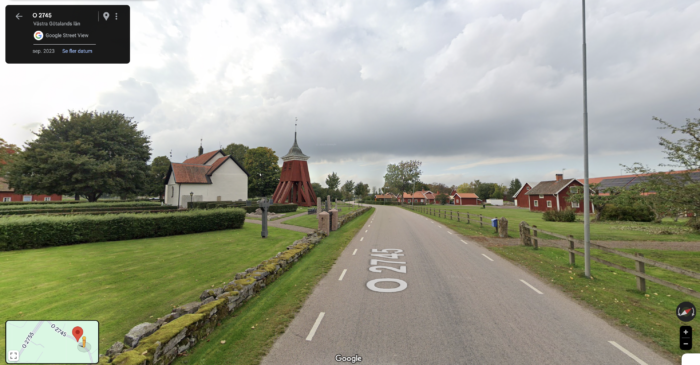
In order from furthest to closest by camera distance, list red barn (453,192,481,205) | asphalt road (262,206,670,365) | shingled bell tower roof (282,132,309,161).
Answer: red barn (453,192,481,205) → shingled bell tower roof (282,132,309,161) → asphalt road (262,206,670,365)

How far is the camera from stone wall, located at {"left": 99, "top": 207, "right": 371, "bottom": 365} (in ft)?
12.4

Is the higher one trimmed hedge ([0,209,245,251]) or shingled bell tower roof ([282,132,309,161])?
shingled bell tower roof ([282,132,309,161])

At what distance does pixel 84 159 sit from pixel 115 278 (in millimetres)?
36310

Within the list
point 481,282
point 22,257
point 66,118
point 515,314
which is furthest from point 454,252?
point 66,118

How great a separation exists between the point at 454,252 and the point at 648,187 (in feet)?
24.8

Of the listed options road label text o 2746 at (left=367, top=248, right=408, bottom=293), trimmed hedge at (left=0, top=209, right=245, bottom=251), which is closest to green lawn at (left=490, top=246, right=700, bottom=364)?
road label text o 2746 at (left=367, top=248, right=408, bottom=293)

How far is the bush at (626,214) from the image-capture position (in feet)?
88.1

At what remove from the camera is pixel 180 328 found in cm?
438

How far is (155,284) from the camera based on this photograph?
26.2 feet

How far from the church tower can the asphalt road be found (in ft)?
127

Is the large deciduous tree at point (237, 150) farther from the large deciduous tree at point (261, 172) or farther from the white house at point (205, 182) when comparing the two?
the white house at point (205, 182)

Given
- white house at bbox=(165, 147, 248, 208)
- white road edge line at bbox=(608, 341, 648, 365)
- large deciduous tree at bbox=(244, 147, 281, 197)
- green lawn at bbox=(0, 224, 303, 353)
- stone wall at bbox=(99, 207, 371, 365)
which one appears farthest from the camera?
large deciduous tree at bbox=(244, 147, 281, 197)

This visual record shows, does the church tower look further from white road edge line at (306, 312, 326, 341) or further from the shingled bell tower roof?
white road edge line at (306, 312, 326, 341)

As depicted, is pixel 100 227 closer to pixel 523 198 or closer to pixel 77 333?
pixel 77 333
